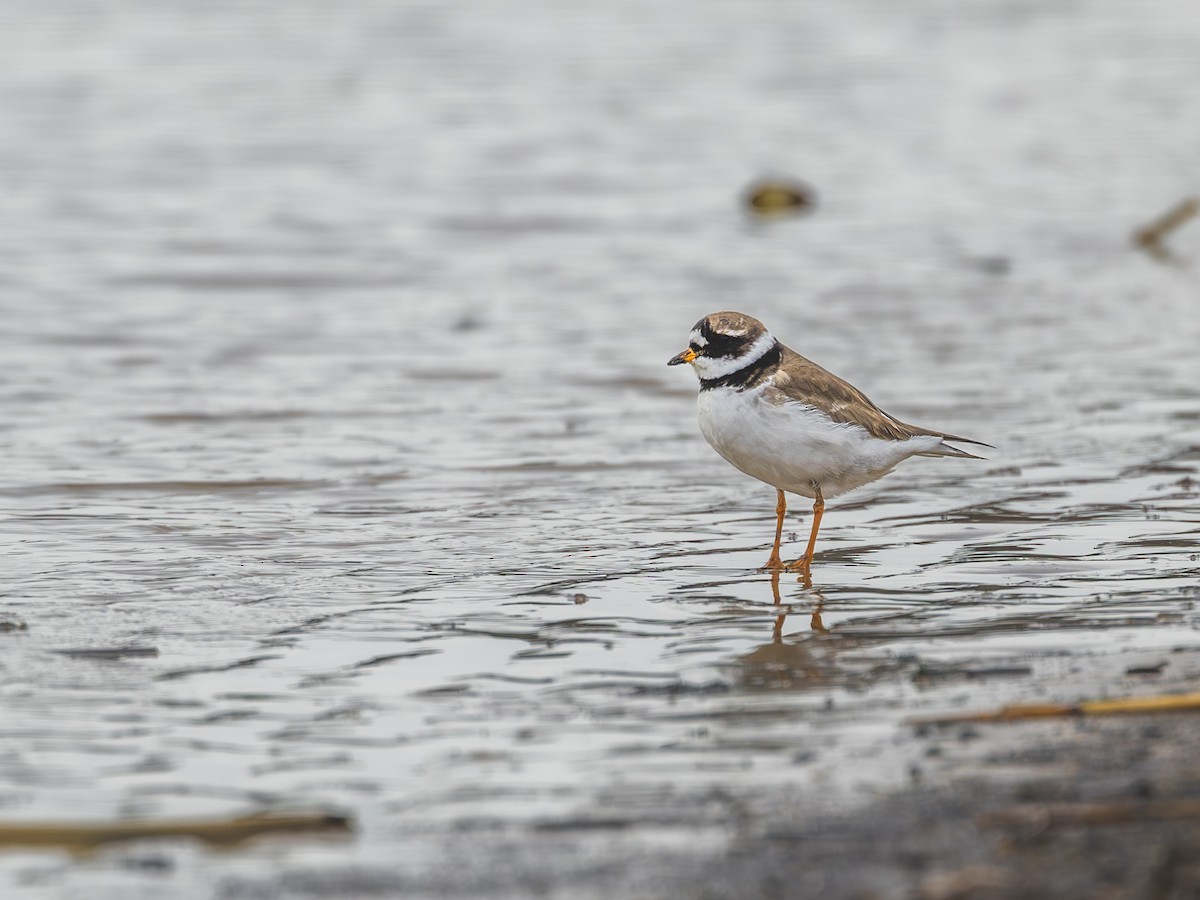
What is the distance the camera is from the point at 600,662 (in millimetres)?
6398

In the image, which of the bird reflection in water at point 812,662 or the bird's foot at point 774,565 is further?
the bird's foot at point 774,565

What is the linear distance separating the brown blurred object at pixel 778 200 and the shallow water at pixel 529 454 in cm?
63

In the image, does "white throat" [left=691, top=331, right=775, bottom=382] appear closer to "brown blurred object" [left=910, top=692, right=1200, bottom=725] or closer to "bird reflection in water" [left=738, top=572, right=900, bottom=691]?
"bird reflection in water" [left=738, top=572, right=900, bottom=691]

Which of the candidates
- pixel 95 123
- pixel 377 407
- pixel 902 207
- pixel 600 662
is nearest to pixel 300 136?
pixel 95 123

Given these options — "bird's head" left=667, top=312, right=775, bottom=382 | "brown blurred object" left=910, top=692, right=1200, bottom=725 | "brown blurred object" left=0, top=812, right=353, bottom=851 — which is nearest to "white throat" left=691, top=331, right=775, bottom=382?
"bird's head" left=667, top=312, right=775, bottom=382

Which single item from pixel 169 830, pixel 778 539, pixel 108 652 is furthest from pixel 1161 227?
pixel 169 830

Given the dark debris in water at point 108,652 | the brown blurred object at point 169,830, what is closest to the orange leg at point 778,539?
the dark debris in water at point 108,652

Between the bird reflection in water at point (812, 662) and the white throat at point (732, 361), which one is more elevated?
the white throat at point (732, 361)

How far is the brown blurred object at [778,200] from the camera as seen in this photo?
739 inches

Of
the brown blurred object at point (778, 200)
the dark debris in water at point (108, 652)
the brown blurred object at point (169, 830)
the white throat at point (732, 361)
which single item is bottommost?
the brown blurred object at point (778, 200)

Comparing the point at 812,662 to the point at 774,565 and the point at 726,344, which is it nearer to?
the point at 774,565

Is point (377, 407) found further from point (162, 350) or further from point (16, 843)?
point (16, 843)

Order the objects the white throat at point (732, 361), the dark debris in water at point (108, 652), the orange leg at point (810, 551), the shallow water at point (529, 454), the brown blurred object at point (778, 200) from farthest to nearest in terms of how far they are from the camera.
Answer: the brown blurred object at point (778, 200), the white throat at point (732, 361), the orange leg at point (810, 551), the dark debris in water at point (108, 652), the shallow water at point (529, 454)

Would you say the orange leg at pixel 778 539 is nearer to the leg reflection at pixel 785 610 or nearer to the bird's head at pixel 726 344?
the leg reflection at pixel 785 610
